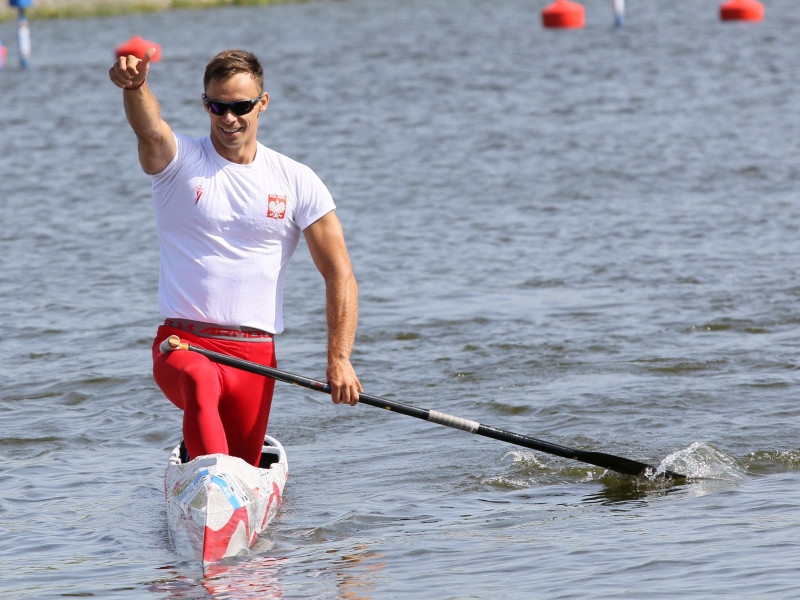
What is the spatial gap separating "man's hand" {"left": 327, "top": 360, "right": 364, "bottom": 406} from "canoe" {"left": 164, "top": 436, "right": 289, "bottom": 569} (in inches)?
22.3

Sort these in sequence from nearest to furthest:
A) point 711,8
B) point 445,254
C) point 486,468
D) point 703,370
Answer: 1. point 486,468
2. point 703,370
3. point 445,254
4. point 711,8

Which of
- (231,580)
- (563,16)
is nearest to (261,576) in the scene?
(231,580)

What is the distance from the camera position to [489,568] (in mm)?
5867

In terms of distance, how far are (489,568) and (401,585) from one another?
1.40 feet

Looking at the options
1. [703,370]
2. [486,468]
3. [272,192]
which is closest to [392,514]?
[486,468]

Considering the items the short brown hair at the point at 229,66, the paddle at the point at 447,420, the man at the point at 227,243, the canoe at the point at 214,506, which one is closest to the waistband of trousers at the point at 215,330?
the man at the point at 227,243

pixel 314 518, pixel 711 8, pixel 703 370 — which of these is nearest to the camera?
pixel 314 518

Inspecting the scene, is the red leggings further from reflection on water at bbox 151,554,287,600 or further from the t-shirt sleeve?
the t-shirt sleeve

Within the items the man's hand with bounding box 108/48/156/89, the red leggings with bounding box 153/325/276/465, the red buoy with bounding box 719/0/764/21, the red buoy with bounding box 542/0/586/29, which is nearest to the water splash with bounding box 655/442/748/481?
the red leggings with bounding box 153/325/276/465

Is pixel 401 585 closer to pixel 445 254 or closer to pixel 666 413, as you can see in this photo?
pixel 666 413

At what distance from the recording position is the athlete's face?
5.72 metres

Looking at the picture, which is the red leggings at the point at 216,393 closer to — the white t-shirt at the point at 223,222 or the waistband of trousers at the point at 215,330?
the waistband of trousers at the point at 215,330

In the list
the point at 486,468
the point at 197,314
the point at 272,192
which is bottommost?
the point at 486,468

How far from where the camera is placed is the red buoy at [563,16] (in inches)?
1469
